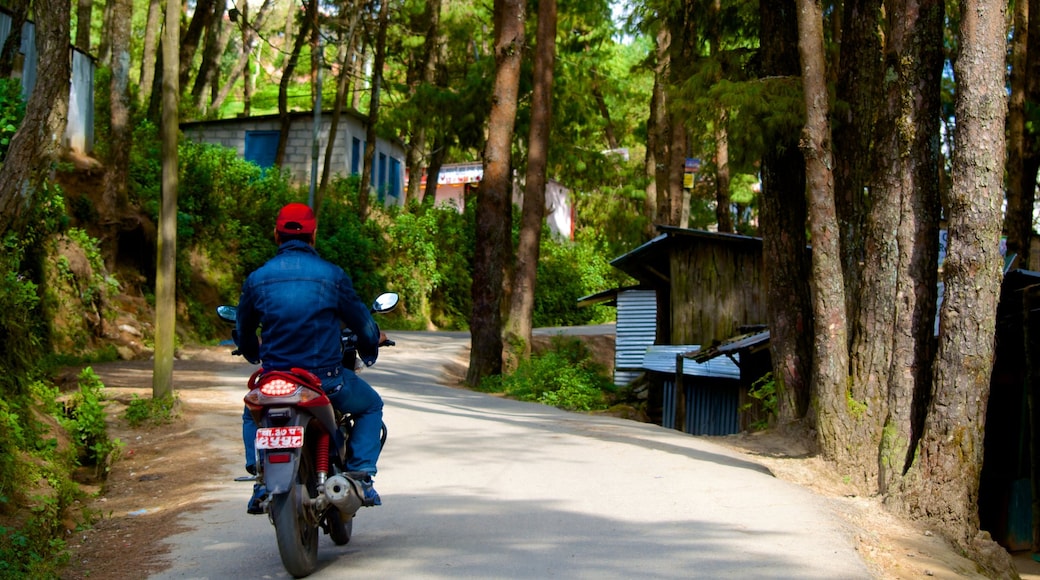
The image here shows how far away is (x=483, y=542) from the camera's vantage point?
6.91m

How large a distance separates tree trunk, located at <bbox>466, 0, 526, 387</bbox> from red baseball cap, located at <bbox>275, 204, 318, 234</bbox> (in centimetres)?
1577

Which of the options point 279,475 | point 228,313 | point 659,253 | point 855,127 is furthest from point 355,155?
point 279,475

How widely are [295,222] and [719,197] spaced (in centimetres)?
2442

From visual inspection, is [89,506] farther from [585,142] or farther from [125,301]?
[585,142]

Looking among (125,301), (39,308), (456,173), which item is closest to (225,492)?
(39,308)

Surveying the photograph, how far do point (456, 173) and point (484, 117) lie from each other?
2430 centimetres

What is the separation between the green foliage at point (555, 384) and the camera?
2000 centimetres

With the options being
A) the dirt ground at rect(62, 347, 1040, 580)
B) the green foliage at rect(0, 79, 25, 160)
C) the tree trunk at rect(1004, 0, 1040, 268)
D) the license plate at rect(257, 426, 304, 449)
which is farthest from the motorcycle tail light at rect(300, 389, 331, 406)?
the tree trunk at rect(1004, 0, 1040, 268)

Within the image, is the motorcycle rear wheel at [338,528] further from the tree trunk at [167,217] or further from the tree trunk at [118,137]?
the tree trunk at [118,137]

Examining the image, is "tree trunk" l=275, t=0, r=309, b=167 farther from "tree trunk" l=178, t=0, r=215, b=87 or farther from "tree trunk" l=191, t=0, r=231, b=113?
"tree trunk" l=178, t=0, r=215, b=87

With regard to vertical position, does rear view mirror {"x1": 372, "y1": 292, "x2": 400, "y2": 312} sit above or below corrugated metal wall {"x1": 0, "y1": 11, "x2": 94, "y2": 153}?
below

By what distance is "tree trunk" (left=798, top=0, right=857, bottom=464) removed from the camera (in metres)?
10.6

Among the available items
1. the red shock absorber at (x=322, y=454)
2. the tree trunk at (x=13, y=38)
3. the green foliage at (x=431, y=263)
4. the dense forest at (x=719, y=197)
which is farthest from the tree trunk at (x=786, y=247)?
the green foliage at (x=431, y=263)

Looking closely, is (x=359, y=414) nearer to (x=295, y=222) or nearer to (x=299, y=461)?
(x=299, y=461)
